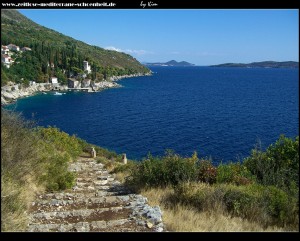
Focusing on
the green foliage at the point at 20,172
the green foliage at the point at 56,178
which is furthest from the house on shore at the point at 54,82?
the green foliage at the point at 56,178

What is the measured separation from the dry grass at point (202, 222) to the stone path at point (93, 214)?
283 millimetres

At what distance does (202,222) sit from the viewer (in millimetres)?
6547

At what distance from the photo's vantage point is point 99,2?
4.95m

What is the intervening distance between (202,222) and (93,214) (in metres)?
2.49

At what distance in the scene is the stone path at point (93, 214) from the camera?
6.47m

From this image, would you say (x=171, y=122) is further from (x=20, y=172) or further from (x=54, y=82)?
(x=54, y=82)

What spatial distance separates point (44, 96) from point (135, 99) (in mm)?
26346

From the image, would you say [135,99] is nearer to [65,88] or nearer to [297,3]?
[65,88]

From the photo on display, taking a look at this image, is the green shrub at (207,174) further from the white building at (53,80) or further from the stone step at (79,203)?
the white building at (53,80)

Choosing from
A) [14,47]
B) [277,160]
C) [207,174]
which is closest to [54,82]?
[14,47]

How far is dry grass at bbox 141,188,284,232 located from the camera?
6.25 metres

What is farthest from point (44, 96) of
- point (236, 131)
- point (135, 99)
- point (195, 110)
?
point (236, 131)

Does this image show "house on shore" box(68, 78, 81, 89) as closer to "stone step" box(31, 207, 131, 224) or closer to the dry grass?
"stone step" box(31, 207, 131, 224)

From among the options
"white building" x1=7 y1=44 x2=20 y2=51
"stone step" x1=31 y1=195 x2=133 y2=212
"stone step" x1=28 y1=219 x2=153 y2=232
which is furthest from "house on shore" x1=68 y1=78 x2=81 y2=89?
"stone step" x1=28 y1=219 x2=153 y2=232
